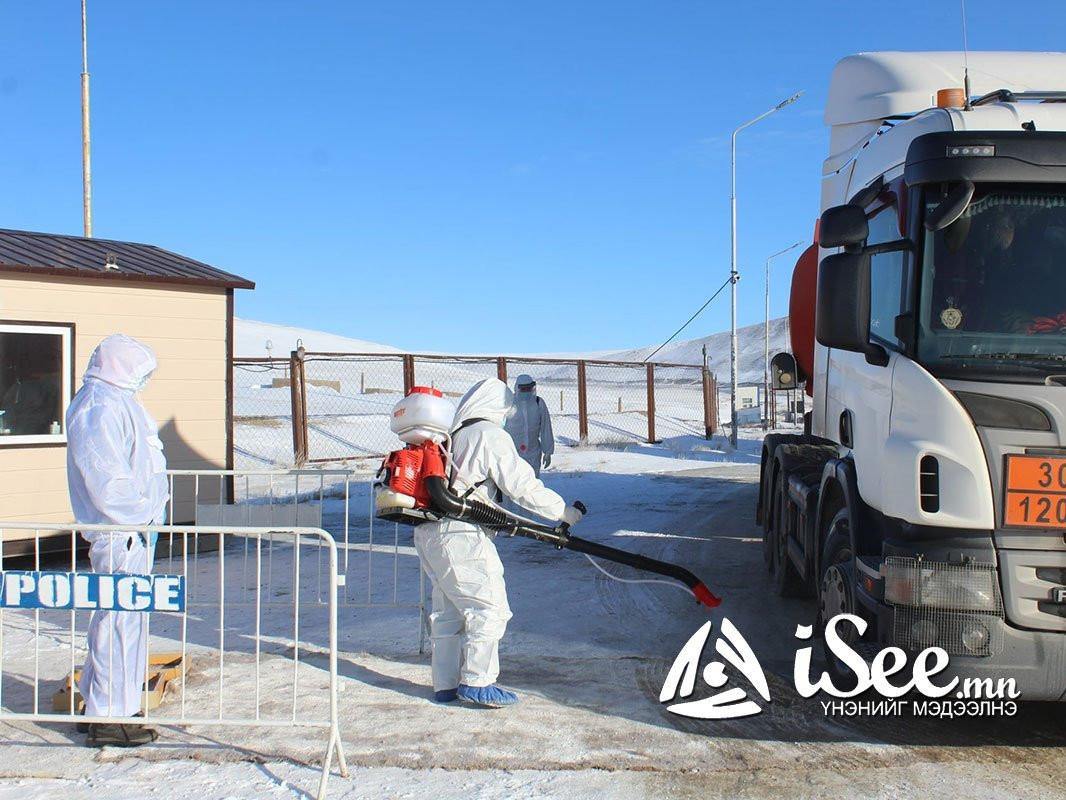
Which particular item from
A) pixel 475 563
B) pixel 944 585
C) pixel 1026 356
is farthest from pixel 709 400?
pixel 944 585

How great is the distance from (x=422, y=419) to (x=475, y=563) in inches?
32.7

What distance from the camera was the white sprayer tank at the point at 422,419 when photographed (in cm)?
497

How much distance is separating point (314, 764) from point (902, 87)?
5.94 m

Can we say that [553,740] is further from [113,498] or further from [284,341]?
[284,341]

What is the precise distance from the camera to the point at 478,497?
194 inches

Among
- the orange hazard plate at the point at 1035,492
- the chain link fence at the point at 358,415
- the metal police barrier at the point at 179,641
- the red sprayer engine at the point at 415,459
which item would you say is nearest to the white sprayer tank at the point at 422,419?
the red sprayer engine at the point at 415,459

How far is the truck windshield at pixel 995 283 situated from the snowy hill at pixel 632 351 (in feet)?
163

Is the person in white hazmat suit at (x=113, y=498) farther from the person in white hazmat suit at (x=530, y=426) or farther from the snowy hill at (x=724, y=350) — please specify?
the snowy hill at (x=724, y=350)

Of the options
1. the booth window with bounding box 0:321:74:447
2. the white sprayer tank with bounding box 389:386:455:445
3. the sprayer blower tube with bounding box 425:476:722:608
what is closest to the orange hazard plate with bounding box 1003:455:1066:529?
the sprayer blower tube with bounding box 425:476:722:608

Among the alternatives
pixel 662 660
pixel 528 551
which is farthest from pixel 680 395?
pixel 662 660

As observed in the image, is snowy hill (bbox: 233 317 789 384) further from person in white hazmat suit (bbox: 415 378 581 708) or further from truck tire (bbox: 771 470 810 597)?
person in white hazmat suit (bbox: 415 378 581 708)

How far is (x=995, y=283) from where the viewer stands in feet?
13.7

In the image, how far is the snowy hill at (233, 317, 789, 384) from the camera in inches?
3275

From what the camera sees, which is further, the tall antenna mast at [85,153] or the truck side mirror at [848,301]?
the tall antenna mast at [85,153]
